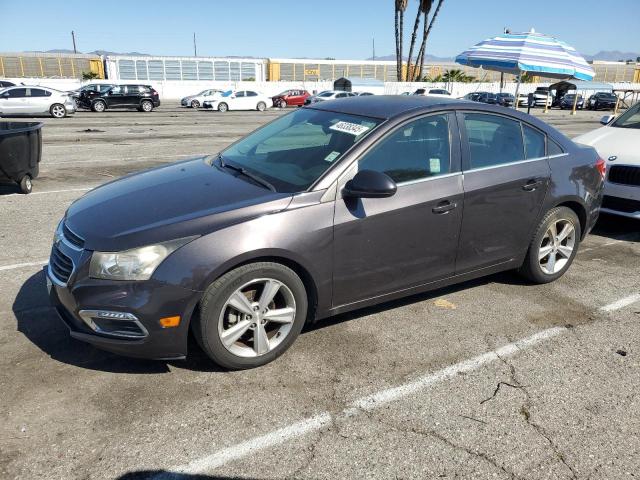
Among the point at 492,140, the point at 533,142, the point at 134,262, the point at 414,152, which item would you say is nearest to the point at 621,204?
the point at 533,142

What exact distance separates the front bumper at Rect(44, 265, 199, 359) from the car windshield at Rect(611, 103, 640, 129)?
6654 millimetres

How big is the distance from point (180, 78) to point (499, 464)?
5220 centimetres

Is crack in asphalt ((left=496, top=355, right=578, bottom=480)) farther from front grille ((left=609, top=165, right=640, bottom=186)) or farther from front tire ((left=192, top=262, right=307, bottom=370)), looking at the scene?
front grille ((left=609, top=165, right=640, bottom=186))

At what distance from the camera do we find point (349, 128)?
12.6 feet

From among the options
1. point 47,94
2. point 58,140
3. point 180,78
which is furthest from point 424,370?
point 180,78

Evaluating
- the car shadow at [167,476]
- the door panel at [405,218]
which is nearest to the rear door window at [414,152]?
the door panel at [405,218]

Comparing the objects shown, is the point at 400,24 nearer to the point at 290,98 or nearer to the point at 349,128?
the point at 290,98

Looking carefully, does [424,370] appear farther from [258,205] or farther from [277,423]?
[258,205]

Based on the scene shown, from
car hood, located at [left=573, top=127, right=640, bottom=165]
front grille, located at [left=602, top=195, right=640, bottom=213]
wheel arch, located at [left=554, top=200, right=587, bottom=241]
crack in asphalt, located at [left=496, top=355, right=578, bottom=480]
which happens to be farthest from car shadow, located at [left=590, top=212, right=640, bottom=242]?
crack in asphalt, located at [left=496, top=355, right=578, bottom=480]

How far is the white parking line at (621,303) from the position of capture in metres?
4.38

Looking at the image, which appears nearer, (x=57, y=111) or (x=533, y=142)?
(x=533, y=142)

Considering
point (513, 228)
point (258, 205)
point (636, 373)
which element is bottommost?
point (636, 373)

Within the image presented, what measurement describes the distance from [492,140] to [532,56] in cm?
848

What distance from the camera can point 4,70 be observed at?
159 feet
